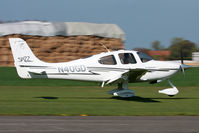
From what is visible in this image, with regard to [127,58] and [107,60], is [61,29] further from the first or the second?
[127,58]

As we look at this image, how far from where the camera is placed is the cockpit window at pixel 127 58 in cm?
1623

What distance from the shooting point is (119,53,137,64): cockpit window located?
1623cm

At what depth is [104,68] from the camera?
16.2 meters

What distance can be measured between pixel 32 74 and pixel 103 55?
9.91 feet

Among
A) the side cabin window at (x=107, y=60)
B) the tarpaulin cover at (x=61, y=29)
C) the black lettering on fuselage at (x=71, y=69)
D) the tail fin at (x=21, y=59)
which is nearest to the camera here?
the tail fin at (x=21, y=59)

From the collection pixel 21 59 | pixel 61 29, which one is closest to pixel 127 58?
pixel 21 59

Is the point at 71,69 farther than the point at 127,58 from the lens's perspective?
No

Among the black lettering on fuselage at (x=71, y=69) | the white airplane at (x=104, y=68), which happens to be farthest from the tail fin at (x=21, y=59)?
the black lettering on fuselage at (x=71, y=69)

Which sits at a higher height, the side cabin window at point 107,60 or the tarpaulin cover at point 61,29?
the tarpaulin cover at point 61,29

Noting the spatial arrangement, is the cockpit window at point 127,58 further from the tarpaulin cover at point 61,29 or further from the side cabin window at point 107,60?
the tarpaulin cover at point 61,29

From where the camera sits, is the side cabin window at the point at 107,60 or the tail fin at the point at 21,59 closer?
the tail fin at the point at 21,59

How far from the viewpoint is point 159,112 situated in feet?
41.1

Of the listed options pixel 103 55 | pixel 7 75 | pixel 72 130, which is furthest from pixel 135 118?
pixel 7 75

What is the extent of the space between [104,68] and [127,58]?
41.0 inches
